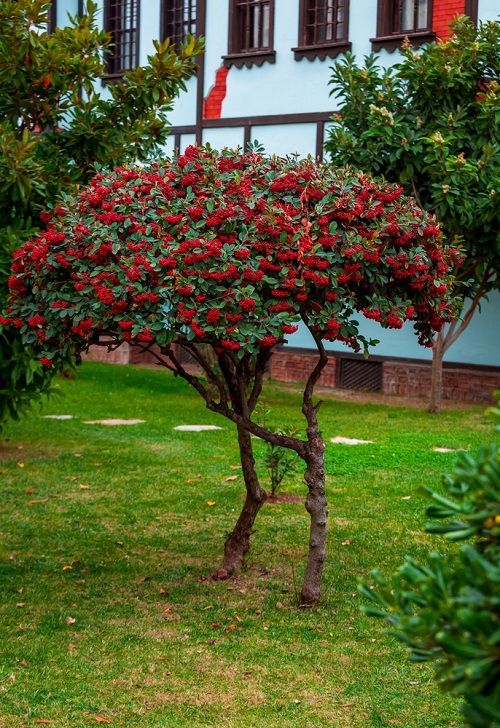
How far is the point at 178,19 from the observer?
19.6 meters

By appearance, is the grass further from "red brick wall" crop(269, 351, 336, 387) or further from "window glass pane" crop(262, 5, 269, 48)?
"window glass pane" crop(262, 5, 269, 48)

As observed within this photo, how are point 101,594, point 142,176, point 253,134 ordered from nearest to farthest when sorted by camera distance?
point 142,176
point 101,594
point 253,134

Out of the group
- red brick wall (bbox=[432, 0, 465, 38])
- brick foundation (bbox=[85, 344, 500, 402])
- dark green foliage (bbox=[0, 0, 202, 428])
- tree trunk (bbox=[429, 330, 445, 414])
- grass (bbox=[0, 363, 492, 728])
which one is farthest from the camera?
brick foundation (bbox=[85, 344, 500, 402])

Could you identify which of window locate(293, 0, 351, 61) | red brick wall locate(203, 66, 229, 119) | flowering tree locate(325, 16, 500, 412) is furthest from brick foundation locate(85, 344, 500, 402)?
window locate(293, 0, 351, 61)

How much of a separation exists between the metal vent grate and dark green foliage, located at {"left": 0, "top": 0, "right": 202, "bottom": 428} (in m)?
9.50

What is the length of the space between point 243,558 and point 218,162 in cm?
293

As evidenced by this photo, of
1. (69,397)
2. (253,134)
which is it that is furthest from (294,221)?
(253,134)

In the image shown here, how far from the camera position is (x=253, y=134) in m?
18.2

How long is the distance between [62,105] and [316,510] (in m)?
4.15

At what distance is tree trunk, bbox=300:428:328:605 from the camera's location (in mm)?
6910

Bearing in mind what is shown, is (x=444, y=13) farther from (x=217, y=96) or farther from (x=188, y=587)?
(x=188, y=587)

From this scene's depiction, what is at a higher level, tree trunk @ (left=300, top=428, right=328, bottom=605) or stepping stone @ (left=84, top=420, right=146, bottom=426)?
tree trunk @ (left=300, top=428, right=328, bottom=605)

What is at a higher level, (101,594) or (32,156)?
(32,156)

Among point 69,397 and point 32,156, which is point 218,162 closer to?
point 32,156
